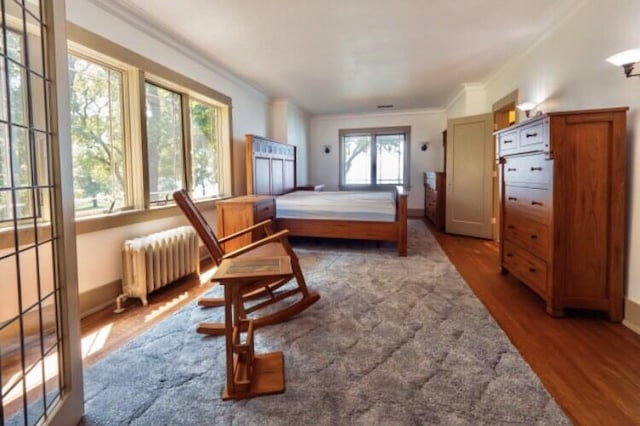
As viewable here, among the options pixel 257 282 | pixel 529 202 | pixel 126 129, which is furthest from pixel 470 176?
pixel 126 129

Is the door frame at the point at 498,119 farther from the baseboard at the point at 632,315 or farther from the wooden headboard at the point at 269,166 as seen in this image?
the wooden headboard at the point at 269,166

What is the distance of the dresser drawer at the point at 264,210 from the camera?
3.51 m

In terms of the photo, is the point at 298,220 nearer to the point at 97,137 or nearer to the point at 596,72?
the point at 97,137

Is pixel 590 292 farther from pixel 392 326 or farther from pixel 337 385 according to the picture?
pixel 337 385

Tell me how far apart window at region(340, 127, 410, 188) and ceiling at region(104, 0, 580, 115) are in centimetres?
237

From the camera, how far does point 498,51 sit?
3.75 m

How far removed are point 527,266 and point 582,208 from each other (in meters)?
0.60

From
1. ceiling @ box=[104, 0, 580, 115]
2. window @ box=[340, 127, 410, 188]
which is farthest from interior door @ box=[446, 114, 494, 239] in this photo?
window @ box=[340, 127, 410, 188]

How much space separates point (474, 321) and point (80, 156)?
300cm

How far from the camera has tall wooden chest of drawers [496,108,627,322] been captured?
214 cm

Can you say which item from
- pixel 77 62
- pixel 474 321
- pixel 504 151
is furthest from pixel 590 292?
pixel 77 62

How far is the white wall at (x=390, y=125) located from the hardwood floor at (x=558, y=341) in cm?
439

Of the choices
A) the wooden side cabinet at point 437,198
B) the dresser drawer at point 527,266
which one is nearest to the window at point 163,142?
the dresser drawer at point 527,266

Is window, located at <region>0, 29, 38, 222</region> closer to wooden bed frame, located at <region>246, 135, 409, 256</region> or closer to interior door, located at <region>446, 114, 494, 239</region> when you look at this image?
wooden bed frame, located at <region>246, 135, 409, 256</region>
